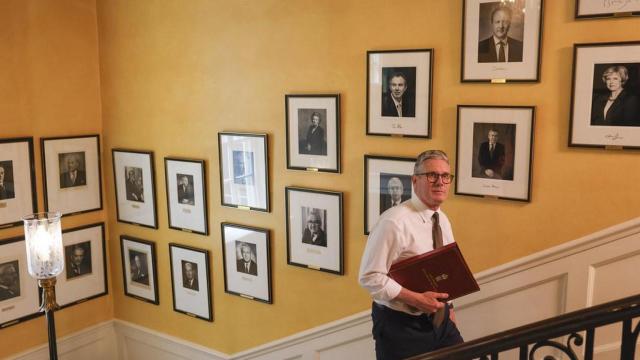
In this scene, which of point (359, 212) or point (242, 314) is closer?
point (359, 212)

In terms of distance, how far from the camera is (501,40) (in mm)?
3215

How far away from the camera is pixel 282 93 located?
4.14 m

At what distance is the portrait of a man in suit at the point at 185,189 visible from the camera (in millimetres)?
4742

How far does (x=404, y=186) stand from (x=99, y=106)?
3080 millimetres

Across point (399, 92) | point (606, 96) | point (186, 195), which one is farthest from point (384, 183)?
point (186, 195)

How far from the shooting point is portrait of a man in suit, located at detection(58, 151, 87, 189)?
16.3ft

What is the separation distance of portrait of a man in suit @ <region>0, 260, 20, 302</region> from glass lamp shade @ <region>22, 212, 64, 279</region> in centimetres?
94

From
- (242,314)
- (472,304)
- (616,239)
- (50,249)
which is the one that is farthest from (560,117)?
(50,249)

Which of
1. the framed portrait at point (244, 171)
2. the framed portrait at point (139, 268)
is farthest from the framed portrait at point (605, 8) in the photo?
the framed portrait at point (139, 268)

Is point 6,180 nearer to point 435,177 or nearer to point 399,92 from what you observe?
point 399,92

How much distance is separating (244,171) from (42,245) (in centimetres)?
148

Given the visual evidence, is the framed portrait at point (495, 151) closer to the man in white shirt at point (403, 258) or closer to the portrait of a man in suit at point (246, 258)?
the man in white shirt at point (403, 258)

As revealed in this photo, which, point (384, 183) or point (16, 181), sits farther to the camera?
point (16, 181)

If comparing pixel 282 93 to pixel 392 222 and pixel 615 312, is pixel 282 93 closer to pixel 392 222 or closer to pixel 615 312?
pixel 392 222
